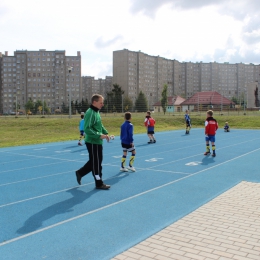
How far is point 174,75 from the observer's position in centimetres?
13875

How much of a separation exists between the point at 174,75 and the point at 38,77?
5434 centimetres

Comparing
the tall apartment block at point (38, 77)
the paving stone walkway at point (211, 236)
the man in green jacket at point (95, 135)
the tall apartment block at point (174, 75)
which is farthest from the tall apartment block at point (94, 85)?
the paving stone walkway at point (211, 236)

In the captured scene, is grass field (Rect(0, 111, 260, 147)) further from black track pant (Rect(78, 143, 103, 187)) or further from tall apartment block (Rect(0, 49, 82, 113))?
tall apartment block (Rect(0, 49, 82, 113))

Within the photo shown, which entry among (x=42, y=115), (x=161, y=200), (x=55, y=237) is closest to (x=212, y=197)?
(x=161, y=200)

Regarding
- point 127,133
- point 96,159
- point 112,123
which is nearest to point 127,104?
point 112,123

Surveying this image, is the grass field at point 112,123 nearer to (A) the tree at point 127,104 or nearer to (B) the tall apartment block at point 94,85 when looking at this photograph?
(A) the tree at point 127,104

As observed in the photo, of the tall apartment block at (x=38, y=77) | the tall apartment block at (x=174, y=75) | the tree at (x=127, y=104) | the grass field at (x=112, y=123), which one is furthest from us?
the tall apartment block at (x=38, y=77)

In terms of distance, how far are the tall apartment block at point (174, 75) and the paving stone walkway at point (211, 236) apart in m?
108

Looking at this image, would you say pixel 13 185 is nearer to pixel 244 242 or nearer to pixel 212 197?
pixel 212 197

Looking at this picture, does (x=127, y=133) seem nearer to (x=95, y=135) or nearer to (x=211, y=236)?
(x=95, y=135)

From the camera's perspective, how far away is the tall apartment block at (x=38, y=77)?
119562 mm

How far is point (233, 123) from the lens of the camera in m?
39.3

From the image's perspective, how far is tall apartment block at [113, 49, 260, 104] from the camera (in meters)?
119

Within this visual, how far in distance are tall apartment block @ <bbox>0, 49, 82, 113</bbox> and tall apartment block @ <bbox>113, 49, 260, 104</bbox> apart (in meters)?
16.9
